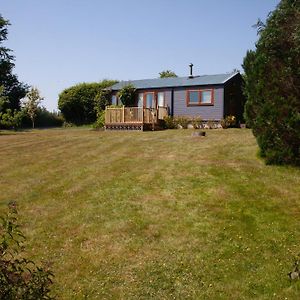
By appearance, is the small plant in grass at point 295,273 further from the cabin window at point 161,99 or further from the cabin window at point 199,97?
the cabin window at point 161,99

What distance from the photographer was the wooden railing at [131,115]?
28.6 m

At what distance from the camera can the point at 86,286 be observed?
7.73 m

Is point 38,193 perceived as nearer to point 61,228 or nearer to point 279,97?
point 61,228

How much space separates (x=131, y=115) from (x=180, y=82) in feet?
23.1

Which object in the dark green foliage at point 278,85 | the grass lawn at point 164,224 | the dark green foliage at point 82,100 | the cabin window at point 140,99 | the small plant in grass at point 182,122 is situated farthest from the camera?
the dark green foliage at point 82,100

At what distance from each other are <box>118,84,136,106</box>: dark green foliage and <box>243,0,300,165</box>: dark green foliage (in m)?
22.8

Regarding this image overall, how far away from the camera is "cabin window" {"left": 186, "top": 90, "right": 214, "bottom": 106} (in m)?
31.7

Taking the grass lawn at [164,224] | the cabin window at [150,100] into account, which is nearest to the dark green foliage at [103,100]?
the cabin window at [150,100]

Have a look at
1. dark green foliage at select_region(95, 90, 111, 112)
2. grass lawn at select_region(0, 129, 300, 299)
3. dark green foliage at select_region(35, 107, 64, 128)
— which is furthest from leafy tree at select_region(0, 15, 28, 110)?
grass lawn at select_region(0, 129, 300, 299)

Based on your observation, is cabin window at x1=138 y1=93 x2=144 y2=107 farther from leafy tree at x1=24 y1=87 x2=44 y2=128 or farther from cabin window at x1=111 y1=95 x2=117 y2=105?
leafy tree at x1=24 y1=87 x2=44 y2=128

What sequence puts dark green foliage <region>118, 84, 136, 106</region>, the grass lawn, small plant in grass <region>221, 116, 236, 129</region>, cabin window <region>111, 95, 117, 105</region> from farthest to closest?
cabin window <region>111, 95, 117, 105</region> < dark green foliage <region>118, 84, 136, 106</region> < small plant in grass <region>221, 116, 236, 129</region> < the grass lawn

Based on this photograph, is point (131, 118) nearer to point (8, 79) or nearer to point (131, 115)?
point (131, 115)

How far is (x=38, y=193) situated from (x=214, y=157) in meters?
6.70

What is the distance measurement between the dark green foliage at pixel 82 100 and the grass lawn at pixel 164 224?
3136cm
